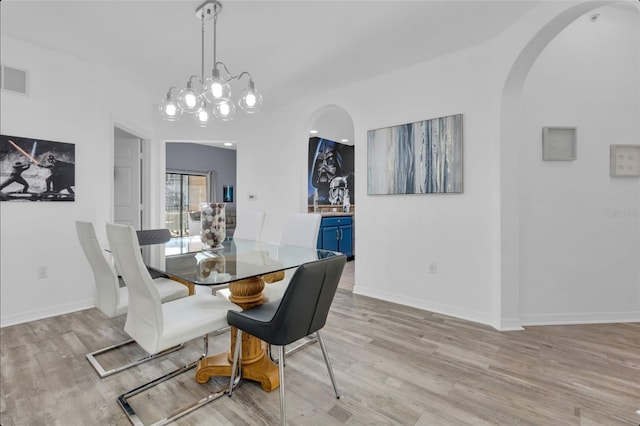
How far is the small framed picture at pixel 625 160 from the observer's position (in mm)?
2793

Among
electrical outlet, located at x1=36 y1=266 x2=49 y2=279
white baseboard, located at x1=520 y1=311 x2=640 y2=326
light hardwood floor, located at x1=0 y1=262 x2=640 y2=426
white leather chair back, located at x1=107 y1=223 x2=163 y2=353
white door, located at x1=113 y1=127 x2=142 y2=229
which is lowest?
light hardwood floor, located at x1=0 y1=262 x2=640 y2=426

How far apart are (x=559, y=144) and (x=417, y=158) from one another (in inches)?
48.2

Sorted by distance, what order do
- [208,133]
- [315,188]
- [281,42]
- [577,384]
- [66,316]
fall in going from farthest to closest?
[315,188]
[208,133]
[66,316]
[281,42]
[577,384]

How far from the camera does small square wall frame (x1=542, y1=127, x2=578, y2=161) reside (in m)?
2.79

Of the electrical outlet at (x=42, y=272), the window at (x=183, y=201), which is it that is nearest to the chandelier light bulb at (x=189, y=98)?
the electrical outlet at (x=42, y=272)

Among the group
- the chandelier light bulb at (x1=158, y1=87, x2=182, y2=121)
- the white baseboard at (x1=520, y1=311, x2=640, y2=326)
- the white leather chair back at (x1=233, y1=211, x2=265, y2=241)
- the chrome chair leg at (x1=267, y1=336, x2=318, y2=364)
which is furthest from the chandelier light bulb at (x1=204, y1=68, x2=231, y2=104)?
the white baseboard at (x1=520, y1=311, x2=640, y2=326)

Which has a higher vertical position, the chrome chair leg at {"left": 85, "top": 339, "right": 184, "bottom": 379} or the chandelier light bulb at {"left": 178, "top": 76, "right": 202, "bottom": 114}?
the chandelier light bulb at {"left": 178, "top": 76, "right": 202, "bottom": 114}

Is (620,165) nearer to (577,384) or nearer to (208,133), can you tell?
(577,384)

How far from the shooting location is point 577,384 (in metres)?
1.86

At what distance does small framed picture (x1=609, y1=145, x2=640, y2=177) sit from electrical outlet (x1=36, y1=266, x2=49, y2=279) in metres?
5.35

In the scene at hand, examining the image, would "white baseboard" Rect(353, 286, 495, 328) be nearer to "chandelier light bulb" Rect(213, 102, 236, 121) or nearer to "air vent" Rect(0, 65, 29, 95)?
"chandelier light bulb" Rect(213, 102, 236, 121)

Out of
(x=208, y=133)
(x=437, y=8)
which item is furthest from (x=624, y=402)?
(x=208, y=133)

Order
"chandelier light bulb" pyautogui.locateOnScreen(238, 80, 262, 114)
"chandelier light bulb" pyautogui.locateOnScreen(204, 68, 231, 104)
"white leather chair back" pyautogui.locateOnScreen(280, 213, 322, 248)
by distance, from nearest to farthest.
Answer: "chandelier light bulb" pyautogui.locateOnScreen(204, 68, 231, 104) → "chandelier light bulb" pyautogui.locateOnScreen(238, 80, 262, 114) → "white leather chair back" pyautogui.locateOnScreen(280, 213, 322, 248)

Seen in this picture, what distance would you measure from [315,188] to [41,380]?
16.5ft
